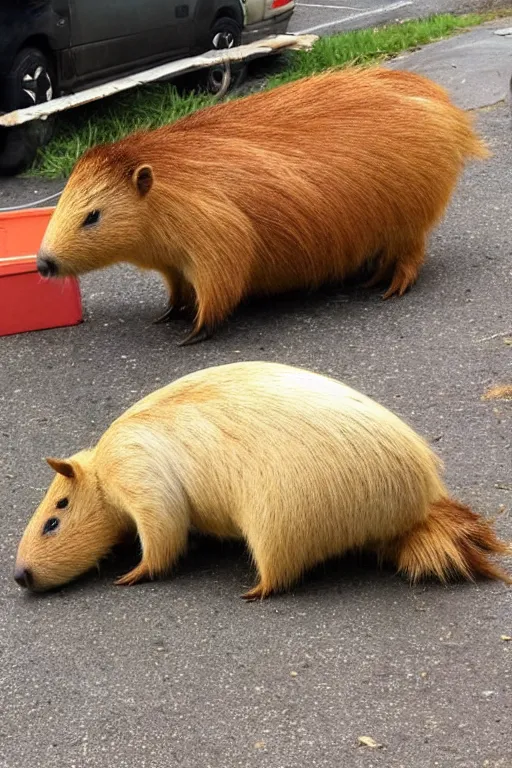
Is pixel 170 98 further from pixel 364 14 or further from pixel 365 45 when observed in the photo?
pixel 364 14

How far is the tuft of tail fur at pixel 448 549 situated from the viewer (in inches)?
141

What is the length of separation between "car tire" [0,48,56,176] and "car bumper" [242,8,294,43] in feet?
8.97

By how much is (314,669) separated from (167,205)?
289cm

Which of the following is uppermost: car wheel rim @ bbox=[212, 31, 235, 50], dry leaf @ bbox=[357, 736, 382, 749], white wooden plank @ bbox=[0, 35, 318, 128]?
car wheel rim @ bbox=[212, 31, 235, 50]

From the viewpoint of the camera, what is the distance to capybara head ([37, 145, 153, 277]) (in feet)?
18.2

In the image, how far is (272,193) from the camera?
5.73 metres

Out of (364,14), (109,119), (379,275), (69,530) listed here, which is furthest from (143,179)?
(364,14)

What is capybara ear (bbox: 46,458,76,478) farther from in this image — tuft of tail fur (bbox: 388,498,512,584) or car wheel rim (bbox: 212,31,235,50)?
car wheel rim (bbox: 212,31,235,50)

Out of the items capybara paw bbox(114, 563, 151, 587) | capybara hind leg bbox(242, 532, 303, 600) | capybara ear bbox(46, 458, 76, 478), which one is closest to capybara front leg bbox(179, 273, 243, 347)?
capybara ear bbox(46, 458, 76, 478)

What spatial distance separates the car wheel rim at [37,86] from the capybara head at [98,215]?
10.9ft

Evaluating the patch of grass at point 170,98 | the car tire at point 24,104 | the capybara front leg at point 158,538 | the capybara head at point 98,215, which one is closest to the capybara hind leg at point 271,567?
the capybara front leg at point 158,538

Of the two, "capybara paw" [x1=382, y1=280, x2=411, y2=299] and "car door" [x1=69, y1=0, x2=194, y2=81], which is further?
"car door" [x1=69, y1=0, x2=194, y2=81]

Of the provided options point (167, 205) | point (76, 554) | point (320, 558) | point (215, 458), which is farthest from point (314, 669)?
point (167, 205)

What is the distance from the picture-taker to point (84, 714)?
10.5 feet
